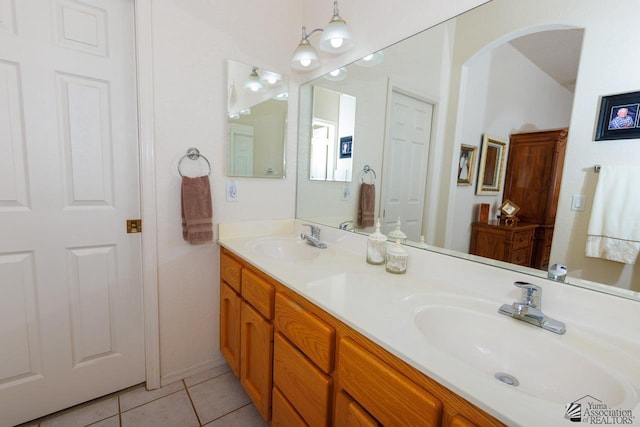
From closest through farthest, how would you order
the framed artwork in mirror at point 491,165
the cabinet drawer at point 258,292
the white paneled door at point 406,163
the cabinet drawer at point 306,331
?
the cabinet drawer at point 306,331 < the framed artwork in mirror at point 491,165 < the cabinet drawer at point 258,292 < the white paneled door at point 406,163

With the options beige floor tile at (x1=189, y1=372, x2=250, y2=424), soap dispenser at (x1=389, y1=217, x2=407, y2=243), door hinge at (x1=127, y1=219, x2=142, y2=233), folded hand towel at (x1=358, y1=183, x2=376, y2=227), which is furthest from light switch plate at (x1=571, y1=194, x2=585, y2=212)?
door hinge at (x1=127, y1=219, x2=142, y2=233)

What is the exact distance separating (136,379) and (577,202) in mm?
2179

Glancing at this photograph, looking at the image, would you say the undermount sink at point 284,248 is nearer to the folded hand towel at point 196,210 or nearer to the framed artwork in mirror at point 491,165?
the folded hand towel at point 196,210

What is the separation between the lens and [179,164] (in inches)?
59.2

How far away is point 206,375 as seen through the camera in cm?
170

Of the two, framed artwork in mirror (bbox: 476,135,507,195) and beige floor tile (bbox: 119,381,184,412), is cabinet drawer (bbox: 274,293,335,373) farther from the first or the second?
beige floor tile (bbox: 119,381,184,412)

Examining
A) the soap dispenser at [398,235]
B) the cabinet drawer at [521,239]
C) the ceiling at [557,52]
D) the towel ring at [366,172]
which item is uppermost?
the ceiling at [557,52]

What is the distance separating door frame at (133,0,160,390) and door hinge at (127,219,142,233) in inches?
2.2

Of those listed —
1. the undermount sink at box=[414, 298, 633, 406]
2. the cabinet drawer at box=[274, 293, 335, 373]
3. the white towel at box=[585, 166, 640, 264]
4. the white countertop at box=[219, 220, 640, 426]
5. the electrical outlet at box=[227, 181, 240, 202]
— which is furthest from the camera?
the electrical outlet at box=[227, 181, 240, 202]

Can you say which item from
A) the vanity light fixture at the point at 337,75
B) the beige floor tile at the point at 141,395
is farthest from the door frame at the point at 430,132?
the beige floor tile at the point at 141,395

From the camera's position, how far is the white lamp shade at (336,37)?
4.52 ft

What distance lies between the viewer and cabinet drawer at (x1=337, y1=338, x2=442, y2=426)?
58 centimetres

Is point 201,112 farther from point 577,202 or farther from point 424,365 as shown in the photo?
point 577,202

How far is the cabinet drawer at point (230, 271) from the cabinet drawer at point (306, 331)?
1.34ft
